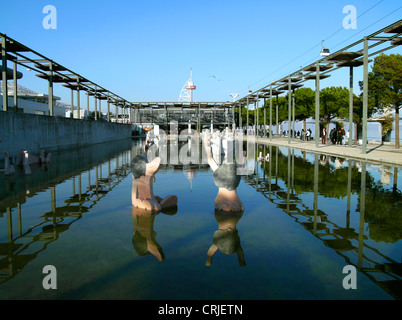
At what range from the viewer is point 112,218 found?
19.7 feet

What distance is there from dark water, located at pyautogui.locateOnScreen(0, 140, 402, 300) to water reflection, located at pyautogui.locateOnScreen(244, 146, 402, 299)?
2 centimetres

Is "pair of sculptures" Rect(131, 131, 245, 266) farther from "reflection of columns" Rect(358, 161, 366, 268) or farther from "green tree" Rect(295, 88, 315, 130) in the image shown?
"green tree" Rect(295, 88, 315, 130)

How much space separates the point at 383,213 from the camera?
246 inches

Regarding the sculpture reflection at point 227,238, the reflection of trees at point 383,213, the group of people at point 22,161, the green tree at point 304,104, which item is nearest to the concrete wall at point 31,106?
the group of people at point 22,161

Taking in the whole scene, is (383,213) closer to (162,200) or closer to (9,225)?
(162,200)

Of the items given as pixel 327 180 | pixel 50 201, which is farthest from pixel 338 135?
pixel 50 201

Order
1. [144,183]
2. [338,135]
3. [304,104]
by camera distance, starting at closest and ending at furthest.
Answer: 1. [144,183]
2. [338,135]
3. [304,104]

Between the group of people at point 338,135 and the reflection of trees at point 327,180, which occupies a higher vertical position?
the group of people at point 338,135

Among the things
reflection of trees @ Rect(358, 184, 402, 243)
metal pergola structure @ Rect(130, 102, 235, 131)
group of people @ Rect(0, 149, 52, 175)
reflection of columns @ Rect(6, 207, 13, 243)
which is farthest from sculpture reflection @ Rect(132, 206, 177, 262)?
metal pergola structure @ Rect(130, 102, 235, 131)

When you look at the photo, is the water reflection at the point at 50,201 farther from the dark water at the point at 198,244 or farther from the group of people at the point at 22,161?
the group of people at the point at 22,161

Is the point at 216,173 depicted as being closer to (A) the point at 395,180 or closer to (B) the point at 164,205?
(B) the point at 164,205

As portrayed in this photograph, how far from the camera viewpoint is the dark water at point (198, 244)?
327 centimetres

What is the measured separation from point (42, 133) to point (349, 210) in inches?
642

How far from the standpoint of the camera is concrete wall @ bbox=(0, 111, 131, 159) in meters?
14.4
